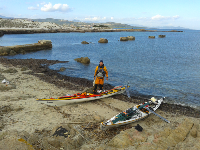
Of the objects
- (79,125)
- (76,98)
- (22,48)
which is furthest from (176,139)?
(22,48)

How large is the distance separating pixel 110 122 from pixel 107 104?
3487 mm

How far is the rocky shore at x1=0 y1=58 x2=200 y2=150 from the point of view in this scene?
20.7ft

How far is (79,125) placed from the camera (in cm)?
849

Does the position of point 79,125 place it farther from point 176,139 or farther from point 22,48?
point 22,48

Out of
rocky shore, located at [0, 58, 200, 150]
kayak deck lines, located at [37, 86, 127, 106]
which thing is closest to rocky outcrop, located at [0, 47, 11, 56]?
rocky shore, located at [0, 58, 200, 150]

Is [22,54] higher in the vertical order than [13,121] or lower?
higher

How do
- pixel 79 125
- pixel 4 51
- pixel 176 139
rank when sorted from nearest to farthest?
pixel 176 139
pixel 79 125
pixel 4 51

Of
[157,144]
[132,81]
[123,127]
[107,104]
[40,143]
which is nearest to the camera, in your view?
[157,144]

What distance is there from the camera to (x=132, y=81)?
63.4 ft

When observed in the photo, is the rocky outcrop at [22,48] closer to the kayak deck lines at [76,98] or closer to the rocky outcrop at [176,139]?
the kayak deck lines at [76,98]

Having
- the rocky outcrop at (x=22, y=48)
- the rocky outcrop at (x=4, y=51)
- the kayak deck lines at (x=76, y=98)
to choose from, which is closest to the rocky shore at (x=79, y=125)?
the kayak deck lines at (x=76, y=98)

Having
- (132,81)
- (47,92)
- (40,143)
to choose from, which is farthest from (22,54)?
(40,143)

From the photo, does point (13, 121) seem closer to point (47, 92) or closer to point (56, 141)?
point (56, 141)

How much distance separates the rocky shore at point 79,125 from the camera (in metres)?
6.30
